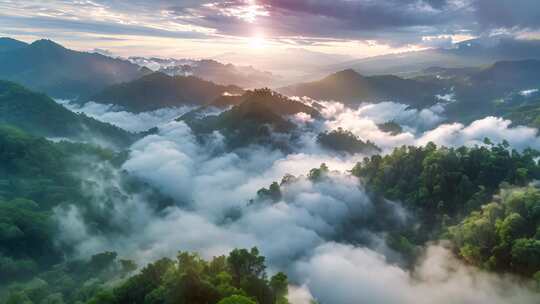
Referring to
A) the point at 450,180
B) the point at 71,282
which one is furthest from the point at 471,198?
the point at 71,282

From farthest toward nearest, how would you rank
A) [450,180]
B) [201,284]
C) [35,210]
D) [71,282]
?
[35,210], [450,180], [71,282], [201,284]

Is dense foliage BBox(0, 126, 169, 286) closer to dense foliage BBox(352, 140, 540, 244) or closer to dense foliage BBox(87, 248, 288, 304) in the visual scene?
dense foliage BBox(87, 248, 288, 304)

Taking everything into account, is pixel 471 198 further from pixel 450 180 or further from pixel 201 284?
pixel 201 284

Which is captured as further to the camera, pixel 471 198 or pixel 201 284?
pixel 471 198

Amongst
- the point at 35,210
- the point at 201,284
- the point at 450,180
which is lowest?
the point at 35,210

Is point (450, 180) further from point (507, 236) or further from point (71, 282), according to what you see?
point (71, 282)

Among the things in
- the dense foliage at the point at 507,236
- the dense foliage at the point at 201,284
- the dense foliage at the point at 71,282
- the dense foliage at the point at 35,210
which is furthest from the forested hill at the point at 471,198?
the dense foliage at the point at 35,210

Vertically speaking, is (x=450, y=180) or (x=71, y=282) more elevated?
(x=450, y=180)

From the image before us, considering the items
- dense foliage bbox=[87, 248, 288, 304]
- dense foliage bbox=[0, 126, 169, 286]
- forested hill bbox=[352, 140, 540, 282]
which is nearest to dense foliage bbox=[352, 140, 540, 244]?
forested hill bbox=[352, 140, 540, 282]

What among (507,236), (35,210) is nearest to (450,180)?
(507,236)

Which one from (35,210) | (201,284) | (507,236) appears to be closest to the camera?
(201,284)

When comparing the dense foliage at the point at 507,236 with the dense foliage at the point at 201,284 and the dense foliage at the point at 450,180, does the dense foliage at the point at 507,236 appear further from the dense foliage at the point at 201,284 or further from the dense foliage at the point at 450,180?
the dense foliage at the point at 201,284
